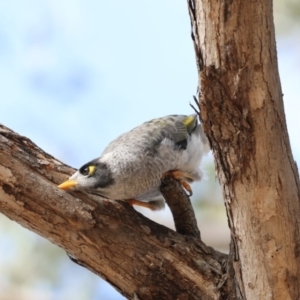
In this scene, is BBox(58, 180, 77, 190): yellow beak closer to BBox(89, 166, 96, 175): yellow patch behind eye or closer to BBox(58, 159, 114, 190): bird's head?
BBox(58, 159, 114, 190): bird's head

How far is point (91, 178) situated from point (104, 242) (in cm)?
36

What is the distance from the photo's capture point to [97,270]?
97.9 inches

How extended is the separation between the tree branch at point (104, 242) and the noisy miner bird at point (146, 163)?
0.60 feet

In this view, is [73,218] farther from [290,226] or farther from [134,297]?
[290,226]

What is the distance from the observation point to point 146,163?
10.0ft

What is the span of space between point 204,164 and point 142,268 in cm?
115

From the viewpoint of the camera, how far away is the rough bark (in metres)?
1.80

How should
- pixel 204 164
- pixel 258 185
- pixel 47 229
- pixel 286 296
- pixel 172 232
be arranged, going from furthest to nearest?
pixel 204 164 → pixel 172 232 → pixel 47 229 → pixel 286 296 → pixel 258 185

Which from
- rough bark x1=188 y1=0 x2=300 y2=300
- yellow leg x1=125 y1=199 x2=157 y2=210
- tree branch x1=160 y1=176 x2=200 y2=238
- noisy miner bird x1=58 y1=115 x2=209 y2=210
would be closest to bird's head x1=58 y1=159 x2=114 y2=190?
noisy miner bird x1=58 y1=115 x2=209 y2=210

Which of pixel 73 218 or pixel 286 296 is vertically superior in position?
pixel 73 218

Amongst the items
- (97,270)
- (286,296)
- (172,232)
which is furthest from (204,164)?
(286,296)

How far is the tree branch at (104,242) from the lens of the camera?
2416 millimetres

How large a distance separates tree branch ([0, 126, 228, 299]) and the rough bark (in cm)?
26

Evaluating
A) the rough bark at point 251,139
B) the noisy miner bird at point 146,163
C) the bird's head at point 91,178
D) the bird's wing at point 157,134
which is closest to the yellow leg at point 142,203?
the noisy miner bird at point 146,163
